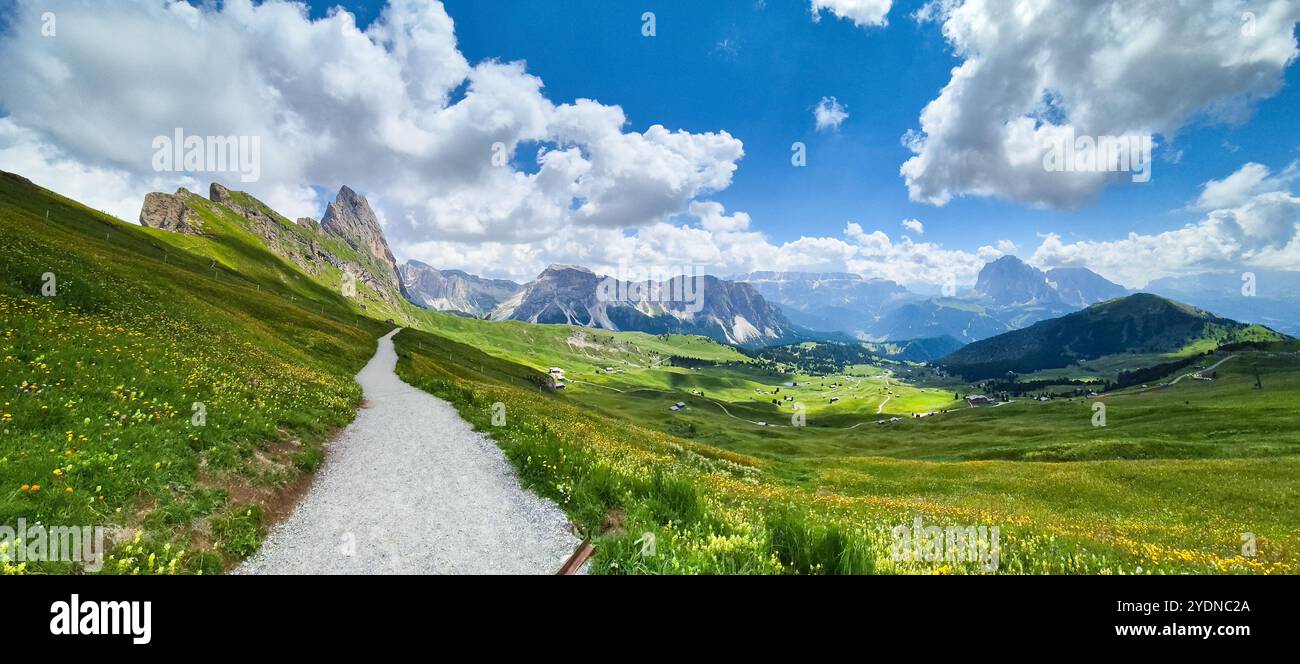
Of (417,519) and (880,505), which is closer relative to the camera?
(417,519)

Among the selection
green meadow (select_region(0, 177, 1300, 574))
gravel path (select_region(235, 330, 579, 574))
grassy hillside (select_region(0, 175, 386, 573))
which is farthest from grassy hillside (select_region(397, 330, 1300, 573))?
grassy hillside (select_region(0, 175, 386, 573))

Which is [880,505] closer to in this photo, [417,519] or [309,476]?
[417,519]

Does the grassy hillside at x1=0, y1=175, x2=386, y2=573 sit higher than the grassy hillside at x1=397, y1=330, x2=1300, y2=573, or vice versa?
the grassy hillside at x1=0, y1=175, x2=386, y2=573

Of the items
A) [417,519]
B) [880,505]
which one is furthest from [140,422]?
[880,505]

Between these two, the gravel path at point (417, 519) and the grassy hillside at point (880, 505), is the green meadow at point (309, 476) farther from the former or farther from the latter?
the gravel path at point (417, 519)

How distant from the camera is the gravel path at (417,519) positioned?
32.5 feet

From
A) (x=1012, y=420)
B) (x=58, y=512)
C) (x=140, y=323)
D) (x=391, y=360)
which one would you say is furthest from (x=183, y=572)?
(x=1012, y=420)

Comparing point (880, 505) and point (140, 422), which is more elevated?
point (140, 422)

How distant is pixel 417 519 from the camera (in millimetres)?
12203

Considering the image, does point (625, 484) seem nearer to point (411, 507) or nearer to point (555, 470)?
point (555, 470)

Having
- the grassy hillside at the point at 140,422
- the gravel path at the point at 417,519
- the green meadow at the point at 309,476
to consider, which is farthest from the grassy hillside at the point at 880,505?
the grassy hillside at the point at 140,422

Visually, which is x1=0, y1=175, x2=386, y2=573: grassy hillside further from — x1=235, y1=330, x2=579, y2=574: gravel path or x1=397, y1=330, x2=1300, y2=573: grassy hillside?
x1=397, y1=330, x2=1300, y2=573: grassy hillside

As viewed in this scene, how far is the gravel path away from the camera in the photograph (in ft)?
32.5

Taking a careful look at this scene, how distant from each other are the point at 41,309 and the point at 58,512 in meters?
19.6
